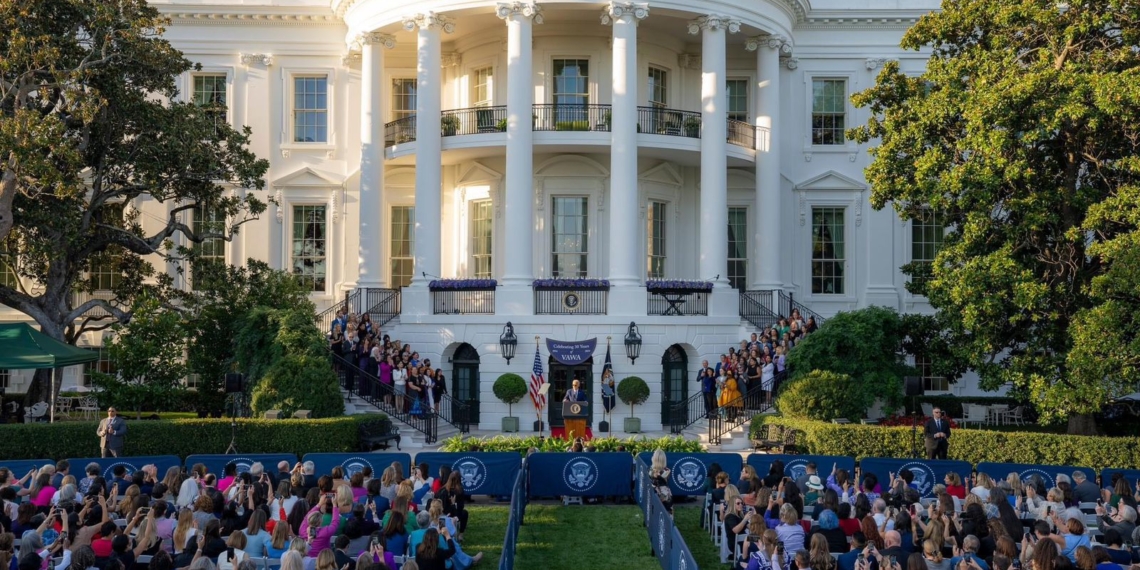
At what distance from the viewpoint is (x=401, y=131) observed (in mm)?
33281

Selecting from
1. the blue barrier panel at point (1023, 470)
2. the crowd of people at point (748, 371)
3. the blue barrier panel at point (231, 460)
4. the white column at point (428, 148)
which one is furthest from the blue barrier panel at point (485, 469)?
the white column at point (428, 148)

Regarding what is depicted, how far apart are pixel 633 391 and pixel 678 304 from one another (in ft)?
9.93

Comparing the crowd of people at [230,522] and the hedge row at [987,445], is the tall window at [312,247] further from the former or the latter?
the crowd of people at [230,522]

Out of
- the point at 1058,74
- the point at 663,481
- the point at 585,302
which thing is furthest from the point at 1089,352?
the point at 585,302

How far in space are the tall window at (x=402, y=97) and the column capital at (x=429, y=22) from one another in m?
4.98

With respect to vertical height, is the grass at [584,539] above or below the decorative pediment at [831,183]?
below

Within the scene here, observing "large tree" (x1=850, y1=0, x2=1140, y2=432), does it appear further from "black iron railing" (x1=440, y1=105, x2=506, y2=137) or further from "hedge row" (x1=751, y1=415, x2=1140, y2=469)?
"black iron railing" (x1=440, y1=105, x2=506, y2=137)

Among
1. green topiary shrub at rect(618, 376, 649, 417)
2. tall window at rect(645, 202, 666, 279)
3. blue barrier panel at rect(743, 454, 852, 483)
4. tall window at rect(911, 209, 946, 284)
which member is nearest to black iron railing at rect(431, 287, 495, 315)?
green topiary shrub at rect(618, 376, 649, 417)

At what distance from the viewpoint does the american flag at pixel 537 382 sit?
2538 centimetres

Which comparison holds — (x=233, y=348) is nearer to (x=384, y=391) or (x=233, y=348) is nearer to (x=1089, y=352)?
(x=384, y=391)

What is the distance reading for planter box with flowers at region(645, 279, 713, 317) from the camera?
29031 mm

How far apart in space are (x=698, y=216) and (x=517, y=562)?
68.3 feet

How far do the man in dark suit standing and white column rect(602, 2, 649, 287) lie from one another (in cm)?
1006

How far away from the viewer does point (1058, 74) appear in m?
21.4
